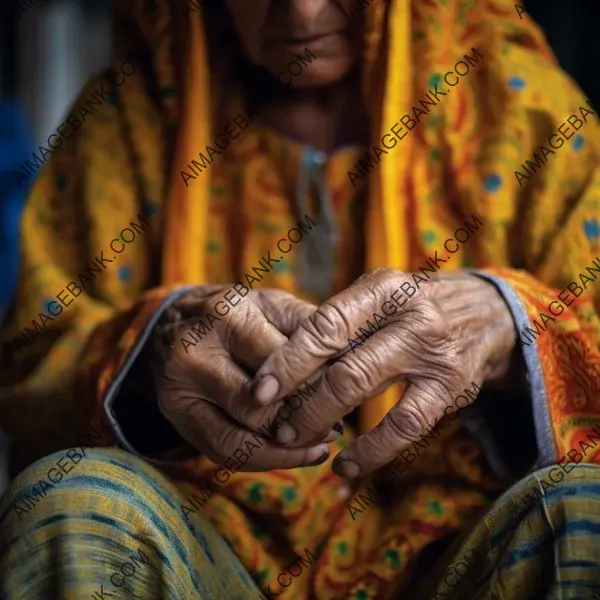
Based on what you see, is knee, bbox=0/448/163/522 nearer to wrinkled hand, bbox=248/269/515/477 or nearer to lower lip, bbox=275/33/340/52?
wrinkled hand, bbox=248/269/515/477

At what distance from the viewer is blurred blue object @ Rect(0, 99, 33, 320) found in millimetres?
2551

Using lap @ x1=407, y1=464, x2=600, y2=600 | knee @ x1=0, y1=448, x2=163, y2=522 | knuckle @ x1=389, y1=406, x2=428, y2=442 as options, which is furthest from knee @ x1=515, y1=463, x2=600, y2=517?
knee @ x1=0, y1=448, x2=163, y2=522

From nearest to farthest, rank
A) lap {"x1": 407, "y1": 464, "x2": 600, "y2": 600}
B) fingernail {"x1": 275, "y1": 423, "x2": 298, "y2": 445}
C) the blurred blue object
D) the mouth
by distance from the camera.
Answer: lap {"x1": 407, "y1": 464, "x2": 600, "y2": 600}
fingernail {"x1": 275, "y1": 423, "x2": 298, "y2": 445}
the mouth
the blurred blue object

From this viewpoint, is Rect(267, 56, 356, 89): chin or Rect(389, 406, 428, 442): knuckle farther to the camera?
Rect(267, 56, 356, 89): chin

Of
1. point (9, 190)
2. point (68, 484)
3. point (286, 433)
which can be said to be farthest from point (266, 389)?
point (9, 190)

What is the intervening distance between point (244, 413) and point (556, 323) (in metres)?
0.33

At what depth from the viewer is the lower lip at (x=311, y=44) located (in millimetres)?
1041

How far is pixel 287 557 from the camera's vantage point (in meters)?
0.99

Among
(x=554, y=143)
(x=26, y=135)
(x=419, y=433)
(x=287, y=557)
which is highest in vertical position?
(x=554, y=143)

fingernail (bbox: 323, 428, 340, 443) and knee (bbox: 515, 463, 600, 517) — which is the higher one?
knee (bbox: 515, 463, 600, 517)

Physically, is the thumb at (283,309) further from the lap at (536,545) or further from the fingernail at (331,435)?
the lap at (536,545)

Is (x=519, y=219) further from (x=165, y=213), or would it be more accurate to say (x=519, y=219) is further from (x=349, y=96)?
(x=165, y=213)

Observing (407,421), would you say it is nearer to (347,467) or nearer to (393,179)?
(347,467)

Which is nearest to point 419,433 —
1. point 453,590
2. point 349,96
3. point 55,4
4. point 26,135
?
point 453,590
